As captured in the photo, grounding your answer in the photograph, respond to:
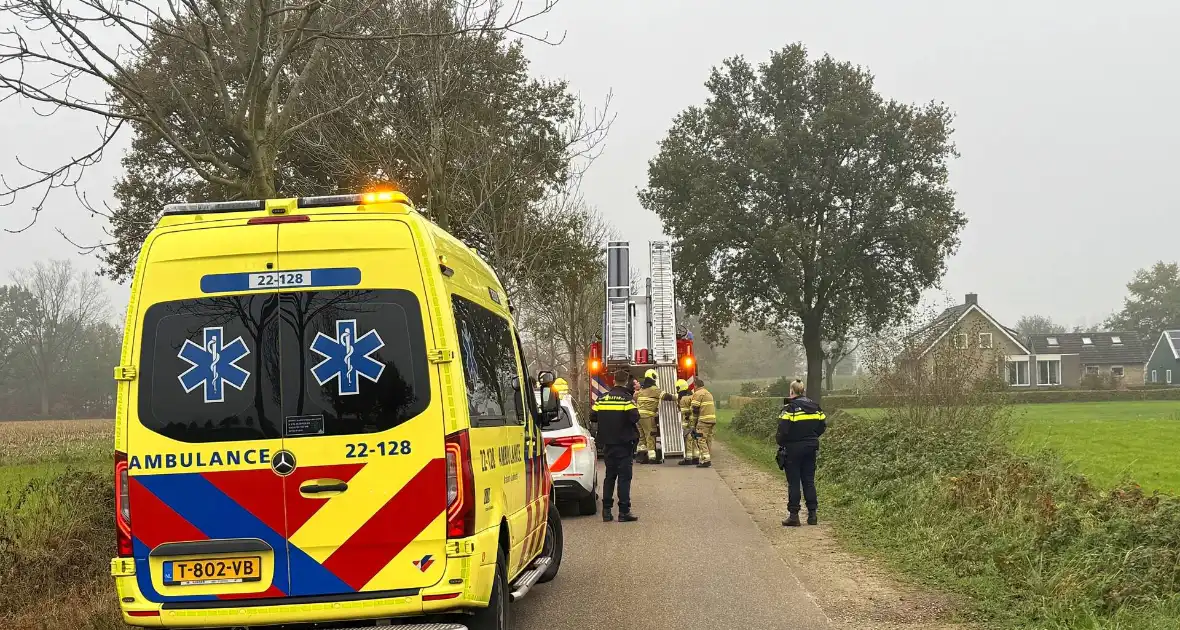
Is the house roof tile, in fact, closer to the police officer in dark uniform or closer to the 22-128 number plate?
the police officer in dark uniform

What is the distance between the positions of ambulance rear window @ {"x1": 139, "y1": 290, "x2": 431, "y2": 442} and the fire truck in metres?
15.6

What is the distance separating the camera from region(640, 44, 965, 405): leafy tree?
4034 centimetres

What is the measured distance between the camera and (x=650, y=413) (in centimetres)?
1998

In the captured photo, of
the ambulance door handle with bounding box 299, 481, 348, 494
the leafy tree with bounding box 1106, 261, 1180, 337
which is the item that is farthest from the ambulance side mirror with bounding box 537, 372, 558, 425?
the leafy tree with bounding box 1106, 261, 1180, 337

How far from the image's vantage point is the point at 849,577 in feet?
29.5

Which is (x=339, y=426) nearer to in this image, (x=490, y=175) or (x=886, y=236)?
(x=490, y=175)

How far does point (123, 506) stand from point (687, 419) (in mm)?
17160

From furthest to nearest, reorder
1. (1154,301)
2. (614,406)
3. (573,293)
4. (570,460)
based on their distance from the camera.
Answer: (1154,301) < (573,293) < (570,460) < (614,406)

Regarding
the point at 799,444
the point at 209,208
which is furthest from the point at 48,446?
the point at 209,208

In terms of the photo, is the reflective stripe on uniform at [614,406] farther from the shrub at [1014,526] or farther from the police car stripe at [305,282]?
the police car stripe at [305,282]

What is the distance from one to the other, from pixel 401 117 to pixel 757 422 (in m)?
15.4

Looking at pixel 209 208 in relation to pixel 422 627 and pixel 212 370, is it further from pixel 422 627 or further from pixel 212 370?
pixel 422 627

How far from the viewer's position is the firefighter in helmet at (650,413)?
19.6 metres

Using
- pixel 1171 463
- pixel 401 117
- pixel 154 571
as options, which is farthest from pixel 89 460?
pixel 1171 463
